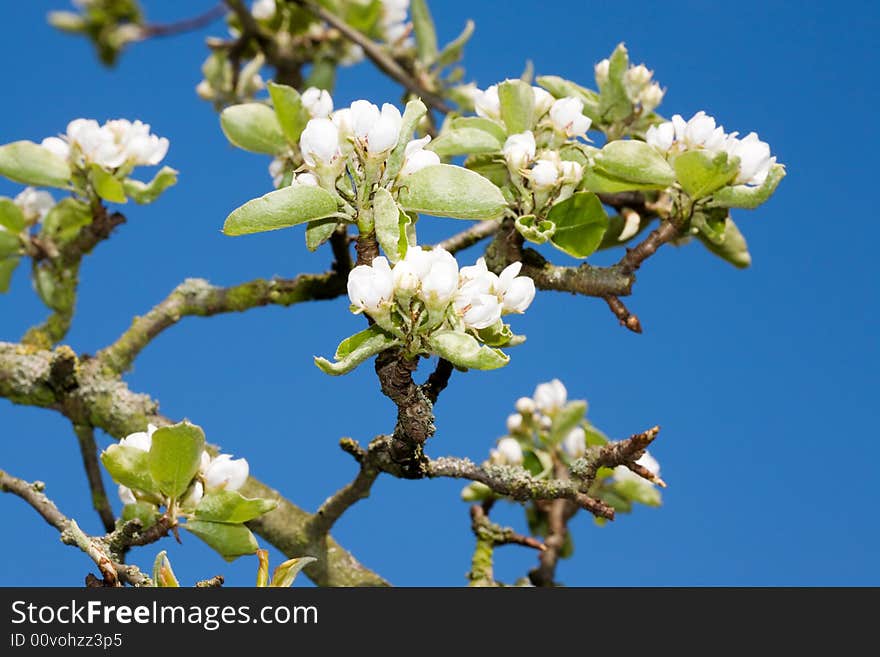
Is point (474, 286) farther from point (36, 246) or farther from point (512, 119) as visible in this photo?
point (36, 246)

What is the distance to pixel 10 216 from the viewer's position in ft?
6.15

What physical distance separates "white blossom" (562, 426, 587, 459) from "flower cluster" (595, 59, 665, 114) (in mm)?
745

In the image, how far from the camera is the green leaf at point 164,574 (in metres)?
1.15

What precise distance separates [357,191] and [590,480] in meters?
0.50

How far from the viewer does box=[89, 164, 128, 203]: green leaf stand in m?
1.68

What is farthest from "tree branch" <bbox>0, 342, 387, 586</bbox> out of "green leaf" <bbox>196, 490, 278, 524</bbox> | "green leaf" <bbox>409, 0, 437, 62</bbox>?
"green leaf" <bbox>409, 0, 437, 62</bbox>

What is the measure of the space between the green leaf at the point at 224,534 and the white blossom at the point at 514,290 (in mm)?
443

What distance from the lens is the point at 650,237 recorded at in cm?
147

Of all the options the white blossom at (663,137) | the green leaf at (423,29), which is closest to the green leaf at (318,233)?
the white blossom at (663,137)

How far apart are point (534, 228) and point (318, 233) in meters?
0.28

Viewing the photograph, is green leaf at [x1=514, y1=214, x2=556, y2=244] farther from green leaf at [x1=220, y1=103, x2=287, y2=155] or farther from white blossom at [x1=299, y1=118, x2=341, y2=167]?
green leaf at [x1=220, y1=103, x2=287, y2=155]

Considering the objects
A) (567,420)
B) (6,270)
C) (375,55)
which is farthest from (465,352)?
(375,55)

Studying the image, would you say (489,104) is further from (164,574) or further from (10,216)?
(10,216)
